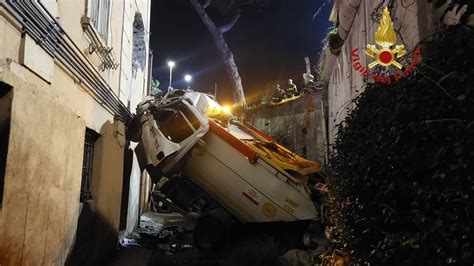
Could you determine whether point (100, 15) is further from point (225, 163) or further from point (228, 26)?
point (228, 26)

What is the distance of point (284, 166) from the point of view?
7.29m

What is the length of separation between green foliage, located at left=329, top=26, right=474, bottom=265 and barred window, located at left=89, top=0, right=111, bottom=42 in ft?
16.4

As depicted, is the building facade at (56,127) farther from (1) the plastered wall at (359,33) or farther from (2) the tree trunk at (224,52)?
(2) the tree trunk at (224,52)

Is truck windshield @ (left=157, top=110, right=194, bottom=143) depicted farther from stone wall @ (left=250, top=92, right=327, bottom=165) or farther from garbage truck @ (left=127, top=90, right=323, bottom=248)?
stone wall @ (left=250, top=92, right=327, bottom=165)

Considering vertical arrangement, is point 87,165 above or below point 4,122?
below

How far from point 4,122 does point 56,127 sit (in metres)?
1.01

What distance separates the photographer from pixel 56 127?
163 inches

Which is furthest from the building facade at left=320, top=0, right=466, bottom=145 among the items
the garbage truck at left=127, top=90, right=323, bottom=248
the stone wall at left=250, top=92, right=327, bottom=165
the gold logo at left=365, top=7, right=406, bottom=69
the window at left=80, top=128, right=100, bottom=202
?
the window at left=80, top=128, right=100, bottom=202

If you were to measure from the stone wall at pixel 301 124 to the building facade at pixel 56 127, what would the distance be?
23.2ft

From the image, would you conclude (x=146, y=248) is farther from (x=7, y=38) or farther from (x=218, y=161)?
(x=7, y=38)

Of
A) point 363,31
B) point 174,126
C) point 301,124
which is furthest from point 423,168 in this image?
point 301,124

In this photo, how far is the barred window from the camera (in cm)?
597

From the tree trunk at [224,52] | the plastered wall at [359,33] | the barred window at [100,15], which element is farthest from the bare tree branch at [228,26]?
the barred window at [100,15]

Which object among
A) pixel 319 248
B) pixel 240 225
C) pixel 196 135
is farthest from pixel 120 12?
pixel 319 248
